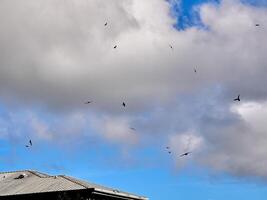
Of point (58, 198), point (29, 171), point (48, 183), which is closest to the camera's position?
point (58, 198)

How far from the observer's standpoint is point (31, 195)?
1640 inches

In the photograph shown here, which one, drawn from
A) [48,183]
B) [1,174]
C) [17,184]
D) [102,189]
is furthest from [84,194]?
[1,174]

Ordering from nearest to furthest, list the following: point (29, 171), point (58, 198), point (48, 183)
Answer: point (58, 198) → point (48, 183) → point (29, 171)

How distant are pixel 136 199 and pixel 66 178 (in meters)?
6.42

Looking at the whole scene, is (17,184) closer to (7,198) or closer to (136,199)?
(7,198)

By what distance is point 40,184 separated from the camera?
43.7 metres

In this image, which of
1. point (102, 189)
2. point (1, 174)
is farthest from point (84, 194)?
point (1, 174)

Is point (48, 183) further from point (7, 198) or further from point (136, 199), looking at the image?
point (136, 199)

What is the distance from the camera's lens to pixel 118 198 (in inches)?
1746

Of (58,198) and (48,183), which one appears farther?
(48,183)

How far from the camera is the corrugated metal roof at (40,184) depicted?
41.7 meters

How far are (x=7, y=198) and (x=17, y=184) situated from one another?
264 cm

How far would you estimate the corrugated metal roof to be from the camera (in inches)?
1640

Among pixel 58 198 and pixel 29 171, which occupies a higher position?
pixel 29 171
